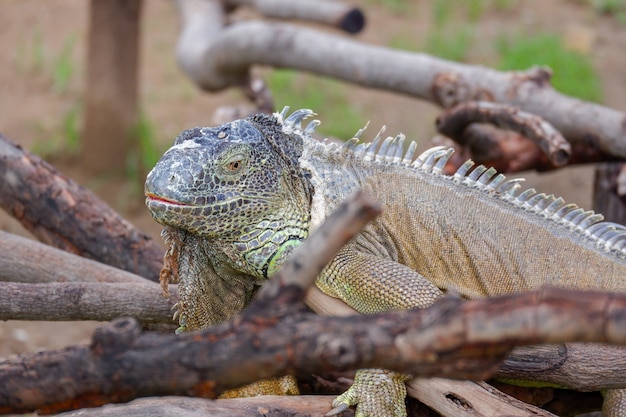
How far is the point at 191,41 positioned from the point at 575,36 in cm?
517

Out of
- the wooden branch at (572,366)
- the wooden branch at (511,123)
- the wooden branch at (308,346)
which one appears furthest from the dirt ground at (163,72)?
the wooden branch at (308,346)

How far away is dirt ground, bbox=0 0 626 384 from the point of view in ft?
27.8

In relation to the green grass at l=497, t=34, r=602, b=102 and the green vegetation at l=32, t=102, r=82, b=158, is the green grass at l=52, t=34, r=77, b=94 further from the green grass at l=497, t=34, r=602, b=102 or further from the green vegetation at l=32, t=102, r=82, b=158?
the green grass at l=497, t=34, r=602, b=102

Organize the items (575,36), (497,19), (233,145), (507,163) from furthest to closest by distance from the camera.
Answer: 1. (497,19)
2. (575,36)
3. (507,163)
4. (233,145)

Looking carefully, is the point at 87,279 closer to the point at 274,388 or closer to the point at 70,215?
the point at 70,215

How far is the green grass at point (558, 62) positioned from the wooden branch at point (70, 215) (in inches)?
233

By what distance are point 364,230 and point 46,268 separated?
1.53 metres

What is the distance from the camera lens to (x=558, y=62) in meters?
9.39

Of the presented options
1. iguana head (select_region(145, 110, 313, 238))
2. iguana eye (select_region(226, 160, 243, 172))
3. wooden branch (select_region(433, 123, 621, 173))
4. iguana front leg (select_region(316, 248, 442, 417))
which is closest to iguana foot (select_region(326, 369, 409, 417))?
iguana front leg (select_region(316, 248, 442, 417))

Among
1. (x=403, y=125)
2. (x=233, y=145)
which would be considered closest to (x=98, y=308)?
(x=233, y=145)

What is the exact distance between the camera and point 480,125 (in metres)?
5.43

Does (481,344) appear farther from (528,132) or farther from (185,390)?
(528,132)

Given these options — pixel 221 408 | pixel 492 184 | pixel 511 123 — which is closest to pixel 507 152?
pixel 511 123

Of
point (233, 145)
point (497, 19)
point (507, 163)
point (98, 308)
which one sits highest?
point (497, 19)
